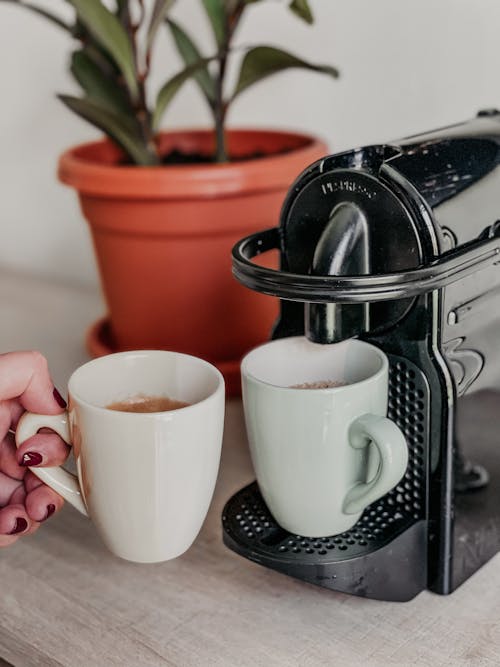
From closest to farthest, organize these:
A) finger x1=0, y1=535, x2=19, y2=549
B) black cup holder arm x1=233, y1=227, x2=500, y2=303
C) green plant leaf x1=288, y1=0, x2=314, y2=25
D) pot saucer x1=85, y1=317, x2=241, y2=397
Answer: black cup holder arm x1=233, y1=227, x2=500, y2=303
finger x1=0, y1=535, x2=19, y2=549
green plant leaf x1=288, y1=0, x2=314, y2=25
pot saucer x1=85, y1=317, x2=241, y2=397

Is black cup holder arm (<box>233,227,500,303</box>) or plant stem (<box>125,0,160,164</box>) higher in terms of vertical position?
plant stem (<box>125,0,160,164</box>)

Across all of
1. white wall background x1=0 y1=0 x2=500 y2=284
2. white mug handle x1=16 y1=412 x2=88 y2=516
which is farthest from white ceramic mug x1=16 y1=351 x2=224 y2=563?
white wall background x1=0 y1=0 x2=500 y2=284

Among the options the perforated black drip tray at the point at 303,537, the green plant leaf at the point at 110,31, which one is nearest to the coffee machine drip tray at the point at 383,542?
the perforated black drip tray at the point at 303,537

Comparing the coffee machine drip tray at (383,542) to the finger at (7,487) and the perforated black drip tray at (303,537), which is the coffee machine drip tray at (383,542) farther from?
the finger at (7,487)

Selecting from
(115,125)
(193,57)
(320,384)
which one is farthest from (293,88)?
(320,384)

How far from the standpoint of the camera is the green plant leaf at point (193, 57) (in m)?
0.78

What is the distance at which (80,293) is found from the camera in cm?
108

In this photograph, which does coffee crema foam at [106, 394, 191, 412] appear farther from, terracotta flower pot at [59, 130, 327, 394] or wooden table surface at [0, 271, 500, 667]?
terracotta flower pot at [59, 130, 327, 394]

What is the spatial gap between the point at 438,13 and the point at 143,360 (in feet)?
1.57

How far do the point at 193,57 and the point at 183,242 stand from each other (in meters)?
0.19

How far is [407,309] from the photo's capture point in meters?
0.48

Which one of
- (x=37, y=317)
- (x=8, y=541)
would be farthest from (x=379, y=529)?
(x=37, y=317)

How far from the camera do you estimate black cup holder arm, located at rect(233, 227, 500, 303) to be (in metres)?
0.44

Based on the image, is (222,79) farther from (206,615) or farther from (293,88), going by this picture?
(206,615)
